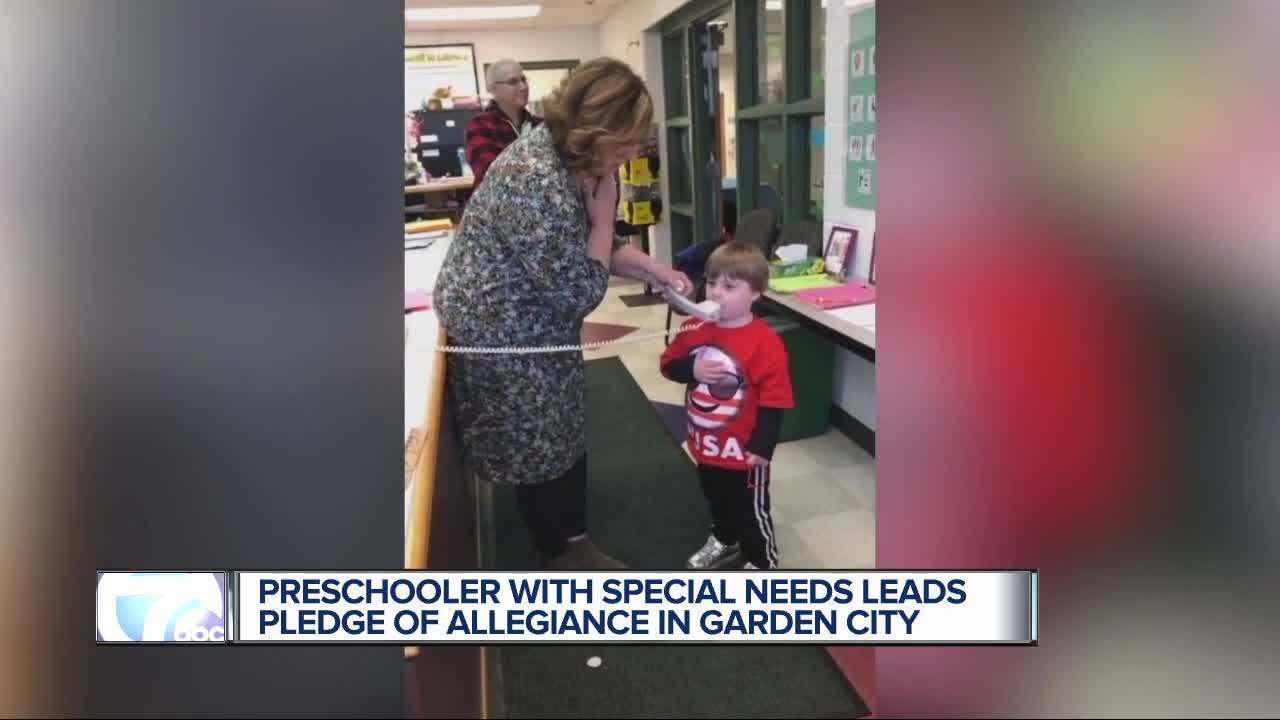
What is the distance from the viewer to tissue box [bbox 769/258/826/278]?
1650 mm

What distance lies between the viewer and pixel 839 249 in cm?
157

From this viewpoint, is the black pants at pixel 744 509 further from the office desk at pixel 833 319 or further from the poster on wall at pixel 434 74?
the poster on wall at pixel 434 74

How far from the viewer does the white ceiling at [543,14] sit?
662 mm

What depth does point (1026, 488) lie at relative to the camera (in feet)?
2.19

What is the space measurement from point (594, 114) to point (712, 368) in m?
0.37

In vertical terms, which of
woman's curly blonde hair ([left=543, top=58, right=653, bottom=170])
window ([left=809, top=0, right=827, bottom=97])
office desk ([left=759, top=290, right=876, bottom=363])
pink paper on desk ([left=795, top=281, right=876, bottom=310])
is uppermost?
window ([left=809, top=0, right=827, bottom=97])

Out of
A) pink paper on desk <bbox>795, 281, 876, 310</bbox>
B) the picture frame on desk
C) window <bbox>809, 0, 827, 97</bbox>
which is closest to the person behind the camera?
pink paper on desk <bbox>795, 281, 876, 310</bbox>

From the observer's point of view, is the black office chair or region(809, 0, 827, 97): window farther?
region(809, 0, 827, 97): window

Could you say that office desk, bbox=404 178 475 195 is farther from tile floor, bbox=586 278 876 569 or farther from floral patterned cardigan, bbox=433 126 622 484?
tile floor, bbox=586 278 876 569

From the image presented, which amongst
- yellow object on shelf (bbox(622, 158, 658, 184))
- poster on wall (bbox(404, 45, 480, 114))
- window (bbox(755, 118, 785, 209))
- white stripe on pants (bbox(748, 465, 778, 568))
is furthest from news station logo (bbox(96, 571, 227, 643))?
window (bbox(755, 118, 785, 209))

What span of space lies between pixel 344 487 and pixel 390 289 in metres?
0.17

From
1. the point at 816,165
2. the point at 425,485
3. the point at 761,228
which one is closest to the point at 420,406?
the point at 425,485

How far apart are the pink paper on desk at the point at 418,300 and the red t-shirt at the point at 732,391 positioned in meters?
0.32

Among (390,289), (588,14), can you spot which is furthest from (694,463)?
(588,14)
